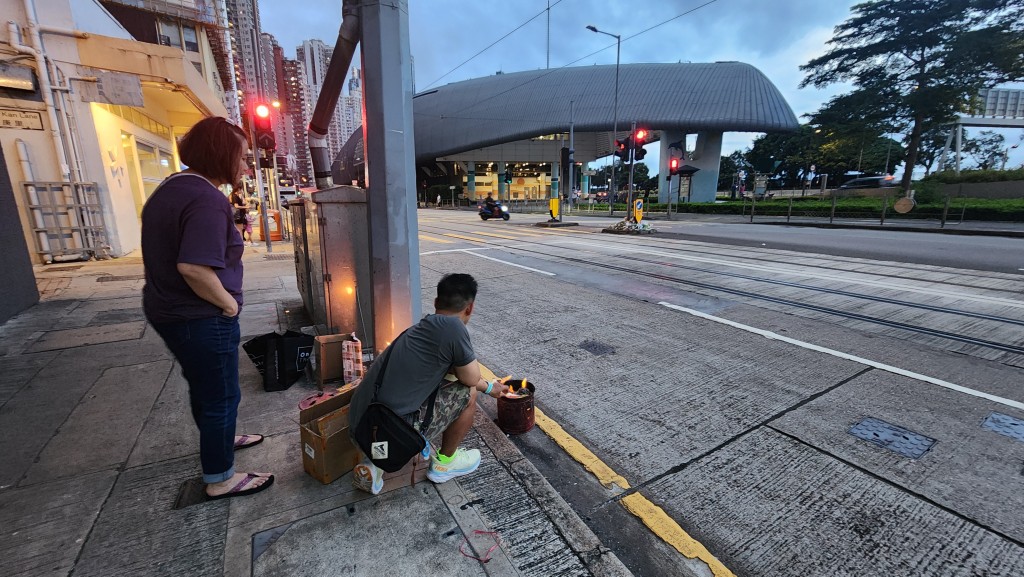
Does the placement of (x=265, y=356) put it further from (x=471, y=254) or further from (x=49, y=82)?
(x=49, y=82)

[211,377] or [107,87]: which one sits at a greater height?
[107,87]

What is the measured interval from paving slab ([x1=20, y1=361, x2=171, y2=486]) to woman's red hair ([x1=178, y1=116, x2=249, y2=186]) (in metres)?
1.90

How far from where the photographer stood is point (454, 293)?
2314 mm

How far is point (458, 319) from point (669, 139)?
49660 mm

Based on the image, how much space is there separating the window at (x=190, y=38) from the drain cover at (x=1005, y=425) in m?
40.9

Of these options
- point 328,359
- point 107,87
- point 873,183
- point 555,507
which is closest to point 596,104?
point 873,183

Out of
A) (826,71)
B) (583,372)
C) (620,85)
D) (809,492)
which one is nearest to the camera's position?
(809,492)

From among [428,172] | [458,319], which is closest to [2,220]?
[458,319]

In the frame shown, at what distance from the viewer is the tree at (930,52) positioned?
83.1 feet

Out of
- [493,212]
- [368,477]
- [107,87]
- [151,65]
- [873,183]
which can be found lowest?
[368,477]

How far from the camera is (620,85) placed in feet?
167

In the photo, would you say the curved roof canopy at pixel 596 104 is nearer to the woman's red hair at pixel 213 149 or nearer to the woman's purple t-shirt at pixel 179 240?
the woman's red hair at pixel 213 149

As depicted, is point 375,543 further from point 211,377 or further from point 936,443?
point 936,443

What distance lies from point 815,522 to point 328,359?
11.3 ft
